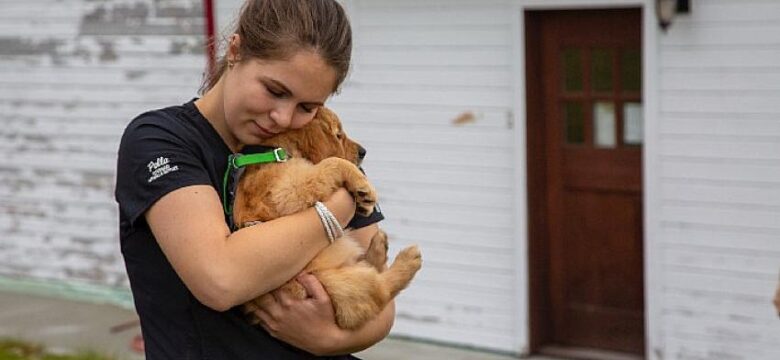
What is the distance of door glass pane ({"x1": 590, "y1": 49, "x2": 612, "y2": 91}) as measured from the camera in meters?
7.70

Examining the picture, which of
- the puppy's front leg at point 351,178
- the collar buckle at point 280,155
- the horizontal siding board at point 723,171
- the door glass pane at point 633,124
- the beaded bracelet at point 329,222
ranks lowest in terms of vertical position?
the horizontal siding board at point 723,171

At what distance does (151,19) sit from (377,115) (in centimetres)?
220

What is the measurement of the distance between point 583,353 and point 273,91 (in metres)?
5.96

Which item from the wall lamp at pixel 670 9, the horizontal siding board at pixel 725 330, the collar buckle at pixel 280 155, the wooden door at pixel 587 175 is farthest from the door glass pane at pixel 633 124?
the collar buckle at pixel 280 155

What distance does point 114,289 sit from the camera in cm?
1009

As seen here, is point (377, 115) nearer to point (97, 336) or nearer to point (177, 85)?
point (177, 85)

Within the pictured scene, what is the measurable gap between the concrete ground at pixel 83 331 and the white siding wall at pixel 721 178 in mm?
1230

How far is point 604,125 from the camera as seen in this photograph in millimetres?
7832

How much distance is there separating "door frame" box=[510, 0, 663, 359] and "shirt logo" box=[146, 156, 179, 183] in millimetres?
5151

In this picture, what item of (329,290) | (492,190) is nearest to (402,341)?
(492,190)

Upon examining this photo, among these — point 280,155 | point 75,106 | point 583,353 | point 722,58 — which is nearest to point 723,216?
point 722,58

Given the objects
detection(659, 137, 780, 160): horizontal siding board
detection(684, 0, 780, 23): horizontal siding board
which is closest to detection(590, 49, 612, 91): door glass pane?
detection(659, 137, 780, 160): horizontal siding board

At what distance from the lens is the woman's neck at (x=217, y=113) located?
2.64 metres

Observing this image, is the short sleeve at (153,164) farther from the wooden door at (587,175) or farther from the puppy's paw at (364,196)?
the wooden door at (587,175)
